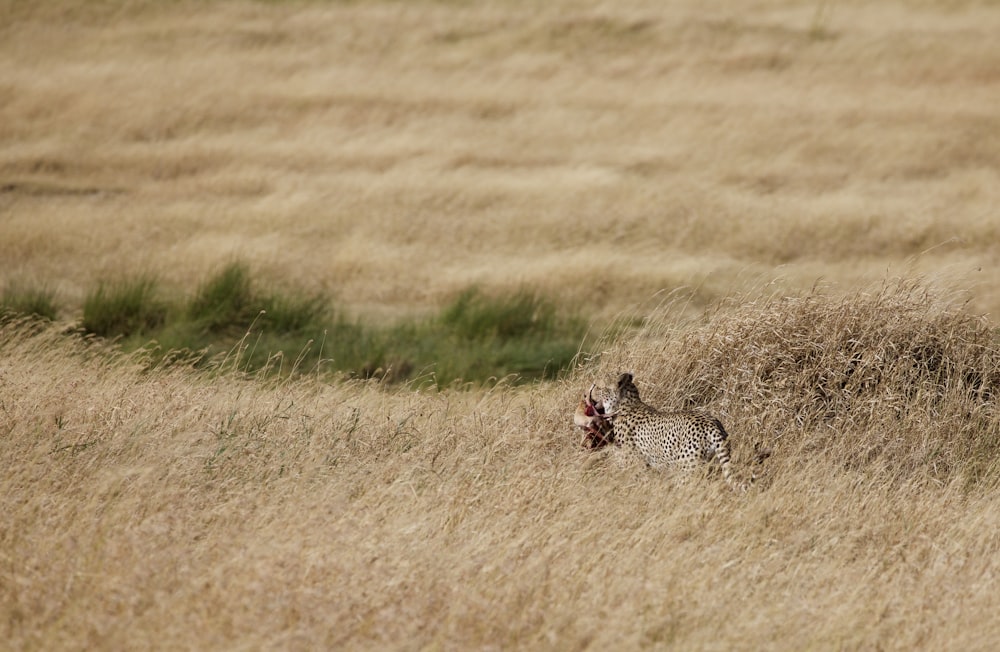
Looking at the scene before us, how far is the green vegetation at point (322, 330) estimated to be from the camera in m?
12.6

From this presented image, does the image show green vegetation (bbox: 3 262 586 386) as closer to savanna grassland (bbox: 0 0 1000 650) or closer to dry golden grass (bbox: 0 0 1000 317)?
savanna grassland (bbox: 0 0 1000 650)

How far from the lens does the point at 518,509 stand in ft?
21.6

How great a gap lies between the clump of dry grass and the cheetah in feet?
2.77

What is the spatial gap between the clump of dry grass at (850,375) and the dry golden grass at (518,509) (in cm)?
2

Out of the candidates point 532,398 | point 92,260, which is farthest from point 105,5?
point 532,398

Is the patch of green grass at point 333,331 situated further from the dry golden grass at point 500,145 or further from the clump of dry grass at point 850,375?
the clump of dry grass at point 850,375

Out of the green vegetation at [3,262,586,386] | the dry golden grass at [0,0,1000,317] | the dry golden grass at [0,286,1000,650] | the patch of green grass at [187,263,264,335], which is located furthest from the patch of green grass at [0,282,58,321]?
the dry golden grass at [0,286,1000,650]

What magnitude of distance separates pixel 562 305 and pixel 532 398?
7.42 meters

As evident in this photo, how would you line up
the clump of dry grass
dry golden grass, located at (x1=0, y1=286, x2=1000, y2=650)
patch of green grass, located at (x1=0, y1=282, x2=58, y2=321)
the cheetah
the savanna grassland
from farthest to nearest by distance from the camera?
1. patch of green grass, located at (x1=0, y1=282, x2=58, y2=321)
2. the clump of dry grass
3. the cheetah
4. the savanna grassland
5. dry golden grass, located at (x1=0, y1=286, x2=1000, y2=650)

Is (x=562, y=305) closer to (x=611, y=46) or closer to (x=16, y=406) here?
(x=16, y=406)

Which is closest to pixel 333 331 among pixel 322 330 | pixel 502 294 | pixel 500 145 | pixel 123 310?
pixel 322 330

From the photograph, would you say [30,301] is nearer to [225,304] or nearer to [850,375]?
[225,304]

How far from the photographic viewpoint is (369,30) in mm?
30266

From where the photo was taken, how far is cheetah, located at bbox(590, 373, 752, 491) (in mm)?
7258
